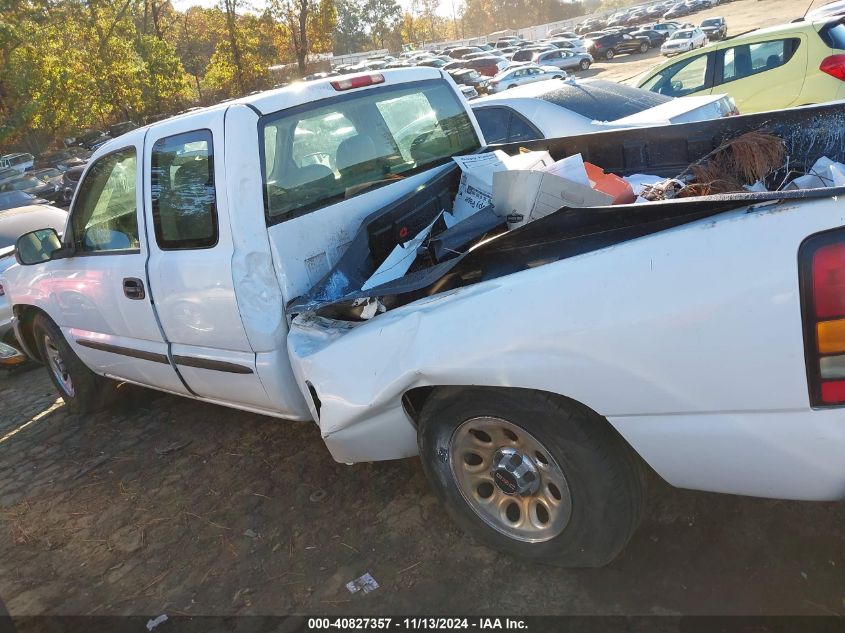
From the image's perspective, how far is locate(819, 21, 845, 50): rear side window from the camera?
Answer: 24.3 ft

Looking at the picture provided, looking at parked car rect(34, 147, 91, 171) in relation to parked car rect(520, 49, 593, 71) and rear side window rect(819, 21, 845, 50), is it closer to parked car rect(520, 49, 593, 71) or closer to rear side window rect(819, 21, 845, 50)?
parked car rect(520, 49, 593, 71)

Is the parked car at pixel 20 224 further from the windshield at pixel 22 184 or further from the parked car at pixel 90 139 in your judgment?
the parked car at pixel 90 139

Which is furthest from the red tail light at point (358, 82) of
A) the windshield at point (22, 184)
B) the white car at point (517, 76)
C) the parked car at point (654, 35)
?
the parked car at point (654, 35)

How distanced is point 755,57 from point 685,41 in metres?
29.4

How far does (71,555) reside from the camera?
3.36 meters

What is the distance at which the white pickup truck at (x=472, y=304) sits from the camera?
182 centimetres

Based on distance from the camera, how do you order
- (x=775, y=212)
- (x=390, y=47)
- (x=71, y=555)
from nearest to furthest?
(x=775, y=212), (x=71, y=555), (x=390, y=47)

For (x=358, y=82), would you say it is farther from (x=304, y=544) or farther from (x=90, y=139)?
(x=90, y=139)

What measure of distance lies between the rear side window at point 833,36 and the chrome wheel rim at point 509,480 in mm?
7486

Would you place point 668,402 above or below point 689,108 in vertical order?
below

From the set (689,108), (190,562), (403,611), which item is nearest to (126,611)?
(190,562)

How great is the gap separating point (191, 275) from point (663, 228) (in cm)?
228

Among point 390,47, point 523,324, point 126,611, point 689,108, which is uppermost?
point 390,47

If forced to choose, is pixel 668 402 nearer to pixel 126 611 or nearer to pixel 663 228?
pixel 663 228
